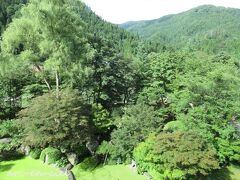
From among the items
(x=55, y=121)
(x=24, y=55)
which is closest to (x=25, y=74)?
(x=24, y=55)

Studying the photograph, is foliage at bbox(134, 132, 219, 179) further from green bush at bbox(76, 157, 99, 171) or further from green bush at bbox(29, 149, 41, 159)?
green bush at bbox(29, 149, 41, 159)

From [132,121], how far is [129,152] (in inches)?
109

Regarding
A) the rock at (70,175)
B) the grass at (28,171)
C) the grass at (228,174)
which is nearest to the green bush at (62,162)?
the grass at (28,171)

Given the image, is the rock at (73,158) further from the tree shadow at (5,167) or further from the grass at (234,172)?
the grass at (234,172)

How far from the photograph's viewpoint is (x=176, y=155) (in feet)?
75.3

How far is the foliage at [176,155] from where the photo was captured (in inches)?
904

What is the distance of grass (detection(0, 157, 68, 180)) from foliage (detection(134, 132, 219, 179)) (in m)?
6.96

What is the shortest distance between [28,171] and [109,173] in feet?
22.3

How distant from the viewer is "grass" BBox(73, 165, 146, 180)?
2575 centimetres

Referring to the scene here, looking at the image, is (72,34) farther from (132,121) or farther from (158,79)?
(158,79)

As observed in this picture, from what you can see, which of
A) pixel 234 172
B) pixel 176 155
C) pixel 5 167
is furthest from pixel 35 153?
pixel 234 172

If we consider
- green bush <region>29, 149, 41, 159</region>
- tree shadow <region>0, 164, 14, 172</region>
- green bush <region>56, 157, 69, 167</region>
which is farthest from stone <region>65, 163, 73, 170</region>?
tree shadow <region>0, 164, 14, 172</region>

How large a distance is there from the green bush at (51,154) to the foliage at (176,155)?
7246 mm

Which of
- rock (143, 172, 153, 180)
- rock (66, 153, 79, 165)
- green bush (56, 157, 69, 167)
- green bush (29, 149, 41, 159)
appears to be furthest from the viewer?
green bush (29, 149, 41, 159)
